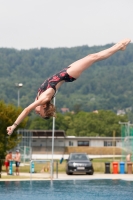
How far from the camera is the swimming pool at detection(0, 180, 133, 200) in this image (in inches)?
1024

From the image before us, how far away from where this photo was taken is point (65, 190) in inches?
1168

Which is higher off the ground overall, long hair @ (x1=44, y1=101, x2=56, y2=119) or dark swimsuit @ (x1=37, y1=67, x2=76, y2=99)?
dark swimsuit @ (x1=37, y1=67, x2=76, y2=99)

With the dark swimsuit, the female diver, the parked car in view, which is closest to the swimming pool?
the parked car

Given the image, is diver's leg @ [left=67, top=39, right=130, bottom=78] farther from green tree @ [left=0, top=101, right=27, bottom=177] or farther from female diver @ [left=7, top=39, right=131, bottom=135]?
green tree @ [left=0, top=101, right=27, bottom=177]

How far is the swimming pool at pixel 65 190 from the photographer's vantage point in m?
26.0

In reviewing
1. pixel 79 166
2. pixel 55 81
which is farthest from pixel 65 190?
pixel 55 81

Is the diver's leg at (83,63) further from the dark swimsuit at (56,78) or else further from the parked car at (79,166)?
the parked car at (79,166)

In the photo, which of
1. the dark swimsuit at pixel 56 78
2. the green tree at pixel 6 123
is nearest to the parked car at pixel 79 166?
the green tree at pixel 6 123

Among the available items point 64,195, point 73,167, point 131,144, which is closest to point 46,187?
point 64,195

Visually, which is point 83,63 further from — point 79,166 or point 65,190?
point 79,166

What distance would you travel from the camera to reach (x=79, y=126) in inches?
6097

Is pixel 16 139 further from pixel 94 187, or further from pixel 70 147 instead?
pixel 70 147

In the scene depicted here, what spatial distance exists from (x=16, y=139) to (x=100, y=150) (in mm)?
73354

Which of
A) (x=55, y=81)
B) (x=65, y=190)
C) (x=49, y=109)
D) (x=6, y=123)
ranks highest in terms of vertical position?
(x=6, y=123)
